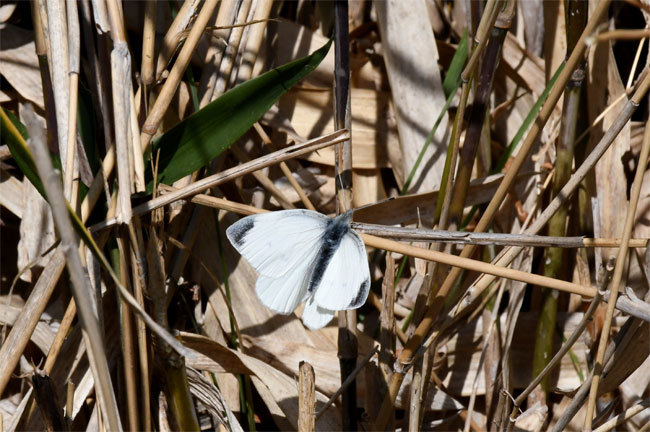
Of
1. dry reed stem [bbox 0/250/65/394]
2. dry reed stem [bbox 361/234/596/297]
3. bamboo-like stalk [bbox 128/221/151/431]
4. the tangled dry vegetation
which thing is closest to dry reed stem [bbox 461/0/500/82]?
the tangled dry vegetation

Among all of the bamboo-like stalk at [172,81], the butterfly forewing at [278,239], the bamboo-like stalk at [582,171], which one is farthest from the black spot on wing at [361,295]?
the bamboo-like stalk at [172,81]

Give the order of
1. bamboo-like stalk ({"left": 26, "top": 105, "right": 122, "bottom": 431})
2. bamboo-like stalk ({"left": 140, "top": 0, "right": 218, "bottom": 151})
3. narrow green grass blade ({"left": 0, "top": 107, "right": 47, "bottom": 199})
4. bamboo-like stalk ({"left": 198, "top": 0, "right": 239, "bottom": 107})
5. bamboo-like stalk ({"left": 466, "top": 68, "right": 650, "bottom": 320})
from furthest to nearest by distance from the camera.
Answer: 1. bamboo-like stalk ({"left": 198, "top": 0, "right": 239, "bottom": 107})
2. bamboo-like stalk ({"left": 140, "top": 0, "right": 218, "bottom": 151})
3. bamboo-like stalk ({"left": 466, "top": 68, "right": 650, "bottom": 320})
4. narrow green grass blade ({"left": 0, "top": 107, "right": 47, "bottom": 199})
5. bamboo-like stalk ({"left": 26, "top": 105, "right": 122, "bottom": 431})

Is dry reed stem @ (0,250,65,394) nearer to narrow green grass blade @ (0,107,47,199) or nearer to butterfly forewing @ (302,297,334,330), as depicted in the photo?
narrow green grass blade @ (0,107,47,199)

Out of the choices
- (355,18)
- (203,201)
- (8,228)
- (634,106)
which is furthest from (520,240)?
(8,228)

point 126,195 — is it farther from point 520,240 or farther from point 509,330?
point 509,330

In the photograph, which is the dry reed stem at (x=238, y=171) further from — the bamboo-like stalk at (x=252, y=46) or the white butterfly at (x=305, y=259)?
the bamboo-like stalk at (x=252, y=46)
